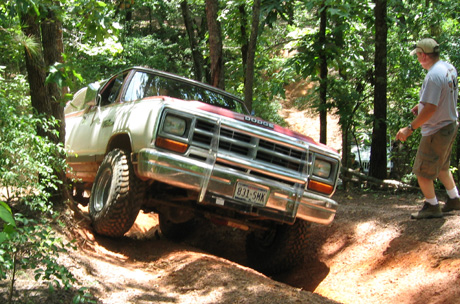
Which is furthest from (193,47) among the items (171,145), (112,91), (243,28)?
(171,145)

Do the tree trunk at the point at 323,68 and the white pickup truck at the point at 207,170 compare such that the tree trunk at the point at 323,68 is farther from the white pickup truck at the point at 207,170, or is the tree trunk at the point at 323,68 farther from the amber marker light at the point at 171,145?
the amber marker light at the point at 171,145

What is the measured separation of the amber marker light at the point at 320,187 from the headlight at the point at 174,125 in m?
1.45

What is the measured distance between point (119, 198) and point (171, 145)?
788mm

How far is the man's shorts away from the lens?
19.1 feet

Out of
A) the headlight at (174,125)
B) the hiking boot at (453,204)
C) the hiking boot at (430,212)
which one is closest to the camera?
the headlight at (174,125)

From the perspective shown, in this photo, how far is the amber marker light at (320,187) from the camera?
5473 millimetres

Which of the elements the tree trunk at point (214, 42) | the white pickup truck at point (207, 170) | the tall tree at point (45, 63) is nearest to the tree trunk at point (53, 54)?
the tall tree at point (45, 63)

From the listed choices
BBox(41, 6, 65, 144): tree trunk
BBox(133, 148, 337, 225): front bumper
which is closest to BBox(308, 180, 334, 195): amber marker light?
BBox(133, 148, 337, 225): front bumper

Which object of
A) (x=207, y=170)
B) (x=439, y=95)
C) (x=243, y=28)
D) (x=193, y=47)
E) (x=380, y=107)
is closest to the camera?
(x=207, y=170)

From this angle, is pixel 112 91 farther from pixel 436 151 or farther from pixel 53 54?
pixel 436 151

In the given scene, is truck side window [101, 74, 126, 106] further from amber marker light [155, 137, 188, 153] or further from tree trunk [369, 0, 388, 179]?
tree trunk [369, 0, 388, 179]

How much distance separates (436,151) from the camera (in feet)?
19.1

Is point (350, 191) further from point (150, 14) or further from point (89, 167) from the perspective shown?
point (150, 14)

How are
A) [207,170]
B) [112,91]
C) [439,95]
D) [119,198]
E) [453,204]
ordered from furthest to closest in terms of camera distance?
[112,91] < [453,204] < [439,95] < [119,198] < [207,170]
